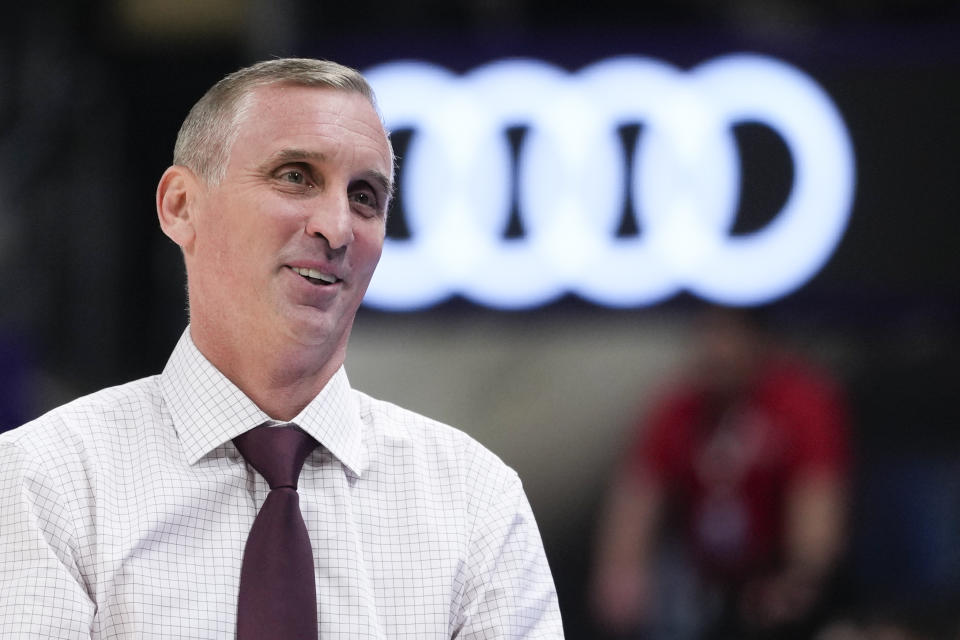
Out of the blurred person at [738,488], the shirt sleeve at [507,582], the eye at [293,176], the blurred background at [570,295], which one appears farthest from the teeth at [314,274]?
the blurred person at [738,488]

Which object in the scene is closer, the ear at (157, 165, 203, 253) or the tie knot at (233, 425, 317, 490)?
the tie knot at (233, 425, 317, 490)

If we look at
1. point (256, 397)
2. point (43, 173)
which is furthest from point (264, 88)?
point (43, 173)

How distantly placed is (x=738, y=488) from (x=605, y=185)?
101cm

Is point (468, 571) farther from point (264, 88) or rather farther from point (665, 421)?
point (665, 421)

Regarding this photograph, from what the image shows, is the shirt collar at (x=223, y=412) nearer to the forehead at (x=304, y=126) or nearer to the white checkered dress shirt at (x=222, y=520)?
the white checkered dress shirt at (x=222, y=520)

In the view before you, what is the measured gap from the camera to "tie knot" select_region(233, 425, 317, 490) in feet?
5.24

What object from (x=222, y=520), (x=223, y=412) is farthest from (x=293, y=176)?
(x=222, y=520)

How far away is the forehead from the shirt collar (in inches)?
10.2

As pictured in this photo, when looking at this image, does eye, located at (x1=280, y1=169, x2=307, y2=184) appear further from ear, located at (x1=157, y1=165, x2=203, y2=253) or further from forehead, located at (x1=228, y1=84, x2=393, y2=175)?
ear, located at (x1=157, y1=165, x2=203, y2=253)

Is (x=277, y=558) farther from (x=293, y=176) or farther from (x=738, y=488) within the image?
(x=738, y=488)

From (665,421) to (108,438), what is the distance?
2.67 meters

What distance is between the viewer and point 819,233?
4250 millimetres

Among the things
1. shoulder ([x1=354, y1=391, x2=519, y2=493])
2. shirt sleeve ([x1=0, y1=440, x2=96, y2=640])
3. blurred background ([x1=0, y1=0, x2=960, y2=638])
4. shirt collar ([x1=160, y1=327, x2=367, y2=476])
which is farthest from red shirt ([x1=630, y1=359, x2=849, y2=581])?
shirt sleeve ([x1=0, y1=440, x2=96, y2=640])

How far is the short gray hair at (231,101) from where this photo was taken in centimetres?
168
